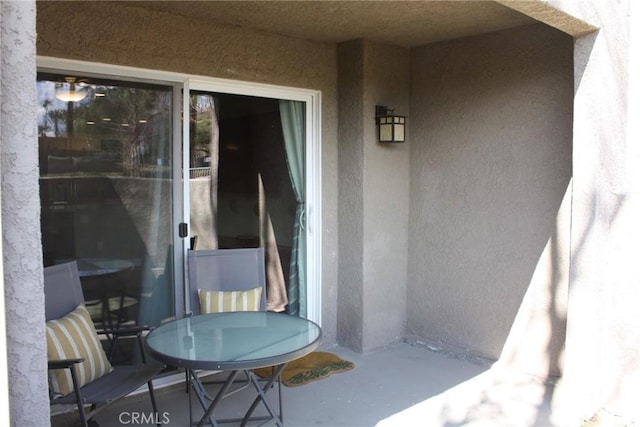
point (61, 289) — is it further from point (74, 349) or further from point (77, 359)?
point (77, 359)

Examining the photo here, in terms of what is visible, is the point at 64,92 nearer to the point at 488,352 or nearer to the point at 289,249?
the point at 289,249

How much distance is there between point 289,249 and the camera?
15.7 feet

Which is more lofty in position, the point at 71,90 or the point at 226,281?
the point at 71,90

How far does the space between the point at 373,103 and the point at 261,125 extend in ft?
3.26

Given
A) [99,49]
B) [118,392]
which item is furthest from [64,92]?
[118,392]

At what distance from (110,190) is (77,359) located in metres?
1.33

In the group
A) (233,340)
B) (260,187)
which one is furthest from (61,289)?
(260,187)

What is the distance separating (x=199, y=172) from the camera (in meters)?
4.11

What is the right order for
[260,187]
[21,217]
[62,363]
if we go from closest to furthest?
[21,217]
[62,363]
[260,187]

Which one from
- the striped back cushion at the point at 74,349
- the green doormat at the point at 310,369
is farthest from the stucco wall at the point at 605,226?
the striped back cushion at the point at 74,349

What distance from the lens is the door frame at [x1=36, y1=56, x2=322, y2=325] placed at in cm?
350

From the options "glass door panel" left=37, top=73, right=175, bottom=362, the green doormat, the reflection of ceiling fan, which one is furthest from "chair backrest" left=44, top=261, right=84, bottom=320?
the green doormat

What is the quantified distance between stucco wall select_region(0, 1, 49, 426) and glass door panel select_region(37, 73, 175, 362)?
2.14 m

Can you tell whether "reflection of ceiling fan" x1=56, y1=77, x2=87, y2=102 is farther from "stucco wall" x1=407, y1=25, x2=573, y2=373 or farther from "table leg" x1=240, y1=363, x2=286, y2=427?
"stucco wall" x1=407, y1=25, x2=573, y2=373
